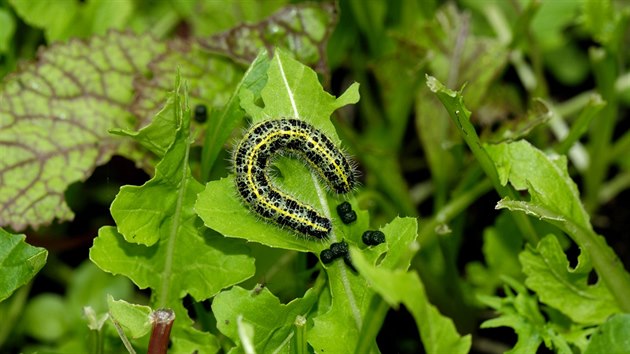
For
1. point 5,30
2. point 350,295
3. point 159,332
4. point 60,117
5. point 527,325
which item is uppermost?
point 5,30

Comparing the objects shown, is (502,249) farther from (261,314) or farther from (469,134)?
(261,314)

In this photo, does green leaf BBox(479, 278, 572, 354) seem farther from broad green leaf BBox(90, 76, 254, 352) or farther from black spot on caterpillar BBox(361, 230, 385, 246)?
broad green leaf BBox(90, 76, 254, 352)

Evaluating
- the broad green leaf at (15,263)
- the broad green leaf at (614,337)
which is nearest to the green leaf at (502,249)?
the broad green leaf at (614,337)

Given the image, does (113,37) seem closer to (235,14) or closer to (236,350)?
(235,14)

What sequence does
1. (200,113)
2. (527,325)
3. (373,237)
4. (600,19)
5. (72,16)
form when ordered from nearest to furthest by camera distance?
(373,237) → (527,325) → (200,113) → (600,19) → (72,16)

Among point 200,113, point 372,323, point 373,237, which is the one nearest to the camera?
point 372,323

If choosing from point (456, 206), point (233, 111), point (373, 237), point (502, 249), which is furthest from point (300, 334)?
point (502, 249)

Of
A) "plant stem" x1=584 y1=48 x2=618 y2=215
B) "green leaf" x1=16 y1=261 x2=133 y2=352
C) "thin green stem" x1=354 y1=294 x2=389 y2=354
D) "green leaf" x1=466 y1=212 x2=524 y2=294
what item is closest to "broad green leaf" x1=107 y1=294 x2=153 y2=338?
"thin green stem" x1=354 y1=294 x2=389 y2=354

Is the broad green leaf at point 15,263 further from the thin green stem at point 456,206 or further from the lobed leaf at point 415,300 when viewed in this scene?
the thin green stem at point 456,206
